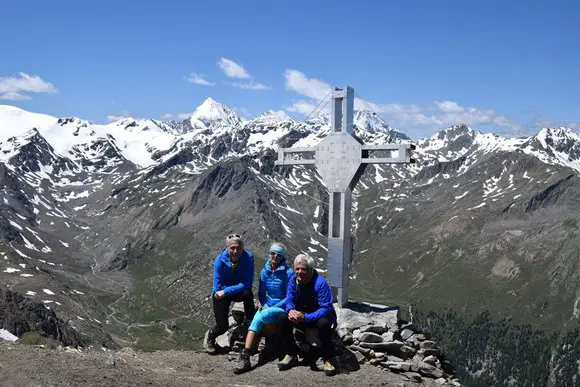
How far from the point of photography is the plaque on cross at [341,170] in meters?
24.3

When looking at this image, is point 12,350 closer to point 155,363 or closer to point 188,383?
point 155,363

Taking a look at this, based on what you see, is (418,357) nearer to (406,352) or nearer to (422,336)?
(406,352)

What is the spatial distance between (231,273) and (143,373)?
15.6ft

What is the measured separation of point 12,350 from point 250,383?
27.1 feet

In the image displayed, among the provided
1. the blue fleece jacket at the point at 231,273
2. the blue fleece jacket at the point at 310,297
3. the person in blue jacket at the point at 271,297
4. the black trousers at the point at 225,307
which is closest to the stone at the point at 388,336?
the blue fleece jacket at the point at 310,297

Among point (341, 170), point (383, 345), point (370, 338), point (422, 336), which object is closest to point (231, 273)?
point (370, 338)

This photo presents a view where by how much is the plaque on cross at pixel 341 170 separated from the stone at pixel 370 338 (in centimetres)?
302

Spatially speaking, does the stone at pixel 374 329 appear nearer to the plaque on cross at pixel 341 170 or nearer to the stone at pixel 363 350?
the stone at pixel 363 350

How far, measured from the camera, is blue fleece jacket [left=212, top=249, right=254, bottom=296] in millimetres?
20406

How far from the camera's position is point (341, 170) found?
2461 cm

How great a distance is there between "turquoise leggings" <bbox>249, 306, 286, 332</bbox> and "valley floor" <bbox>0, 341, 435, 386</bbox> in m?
1.55

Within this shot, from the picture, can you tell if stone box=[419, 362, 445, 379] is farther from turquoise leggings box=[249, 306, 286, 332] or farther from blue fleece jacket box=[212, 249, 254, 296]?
blue fleece jacket box=[212, 249, 254, 296]

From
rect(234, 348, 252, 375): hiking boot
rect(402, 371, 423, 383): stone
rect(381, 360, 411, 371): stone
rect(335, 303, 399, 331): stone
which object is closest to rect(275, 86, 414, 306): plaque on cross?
rect(335, 303, 399, 331): stone

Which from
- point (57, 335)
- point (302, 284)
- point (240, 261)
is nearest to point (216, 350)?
point (240, 261)
